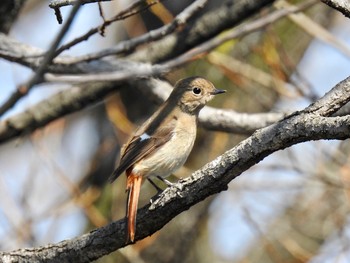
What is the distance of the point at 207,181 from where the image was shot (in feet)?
12.5

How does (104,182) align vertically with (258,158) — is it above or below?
below

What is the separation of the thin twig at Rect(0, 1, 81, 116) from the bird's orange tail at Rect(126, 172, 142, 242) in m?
0.86

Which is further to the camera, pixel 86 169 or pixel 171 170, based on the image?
pixel 86 169

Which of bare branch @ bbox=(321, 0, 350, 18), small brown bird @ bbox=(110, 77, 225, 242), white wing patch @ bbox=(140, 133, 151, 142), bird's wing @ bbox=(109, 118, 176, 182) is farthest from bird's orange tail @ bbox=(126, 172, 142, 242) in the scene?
bare branch @ bbox=(321, 0, 350, 18)

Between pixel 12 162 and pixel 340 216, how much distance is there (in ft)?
16.1

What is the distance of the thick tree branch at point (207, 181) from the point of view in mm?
3441

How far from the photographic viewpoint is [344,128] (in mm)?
3264

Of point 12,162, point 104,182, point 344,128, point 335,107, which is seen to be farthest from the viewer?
point 12,162

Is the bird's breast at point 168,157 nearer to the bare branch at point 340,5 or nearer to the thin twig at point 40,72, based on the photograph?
the thin twig at point 40,72

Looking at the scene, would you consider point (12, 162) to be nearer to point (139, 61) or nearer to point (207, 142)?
point (207, 142)

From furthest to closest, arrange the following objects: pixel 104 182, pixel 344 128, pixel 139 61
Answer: pixel 104 182 < pixel 139 61 < pixel 344 128

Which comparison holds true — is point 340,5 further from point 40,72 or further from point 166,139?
point 166,139

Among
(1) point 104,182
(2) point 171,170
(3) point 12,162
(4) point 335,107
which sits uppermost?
(4) point 335,107

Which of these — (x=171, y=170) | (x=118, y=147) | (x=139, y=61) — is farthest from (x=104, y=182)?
(x=171, y=170)
